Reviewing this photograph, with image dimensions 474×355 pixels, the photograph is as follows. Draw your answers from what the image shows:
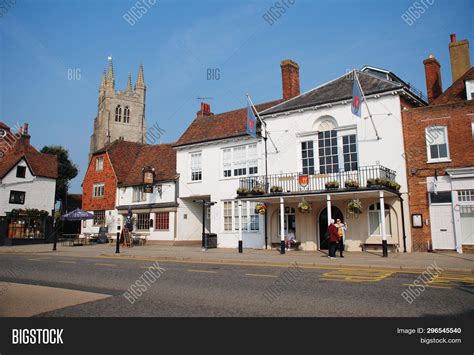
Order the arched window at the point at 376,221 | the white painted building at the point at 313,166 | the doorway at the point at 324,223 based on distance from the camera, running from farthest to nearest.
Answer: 1. the doorway at the point at 324,223
2. the arched window at the point at 376,221
3. the white painted building at the point at 313,166

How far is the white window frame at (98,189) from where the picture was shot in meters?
37.0

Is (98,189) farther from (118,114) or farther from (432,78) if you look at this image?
(118,114)

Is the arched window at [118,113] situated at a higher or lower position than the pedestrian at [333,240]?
higher

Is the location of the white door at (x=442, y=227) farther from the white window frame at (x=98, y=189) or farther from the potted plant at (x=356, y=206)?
the white window frame at (x=98, y=189)

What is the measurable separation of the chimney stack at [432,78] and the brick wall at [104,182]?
2647 cm

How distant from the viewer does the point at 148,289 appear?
959 cm

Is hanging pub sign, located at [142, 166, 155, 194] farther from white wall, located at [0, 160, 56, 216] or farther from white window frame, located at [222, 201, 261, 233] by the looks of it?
white wall, located at [0, 160, 56, 216]

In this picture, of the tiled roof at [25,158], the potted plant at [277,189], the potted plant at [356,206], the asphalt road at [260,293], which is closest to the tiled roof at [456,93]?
the potted plant at [356,206]

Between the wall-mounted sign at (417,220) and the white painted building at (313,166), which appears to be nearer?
the wall-mounted sign at (417,220)

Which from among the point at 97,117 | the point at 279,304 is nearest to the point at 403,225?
the point at 279,304

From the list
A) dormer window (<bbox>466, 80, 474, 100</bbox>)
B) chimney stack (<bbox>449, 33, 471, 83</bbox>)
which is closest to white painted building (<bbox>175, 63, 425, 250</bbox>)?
dormer window (<bbox>466, 80, 474, 100</bbox>)

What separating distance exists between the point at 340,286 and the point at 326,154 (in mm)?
14158

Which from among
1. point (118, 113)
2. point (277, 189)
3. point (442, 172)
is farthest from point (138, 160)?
point (118, 113)
